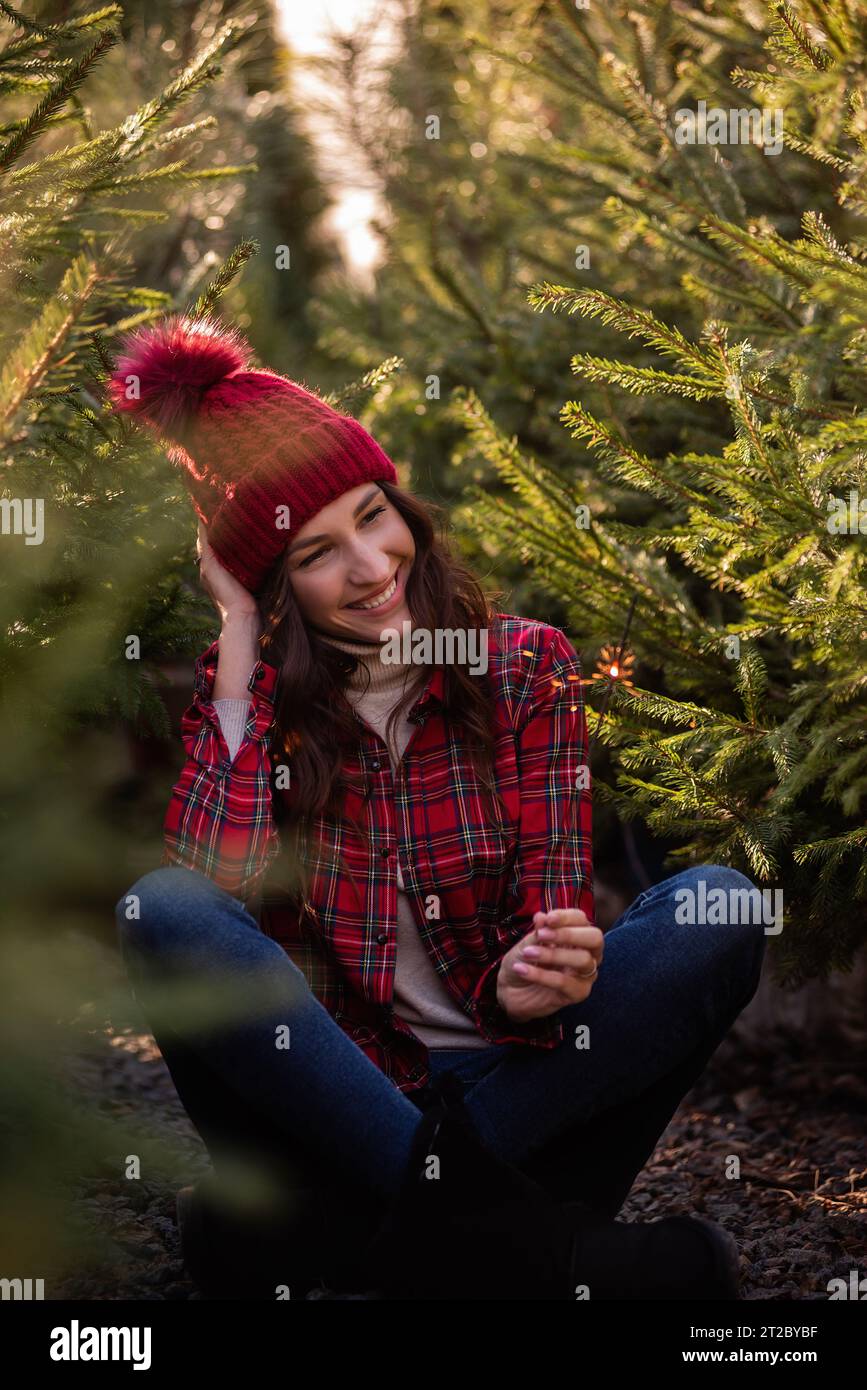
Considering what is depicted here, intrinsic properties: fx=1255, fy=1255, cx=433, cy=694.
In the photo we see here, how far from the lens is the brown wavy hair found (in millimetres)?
2117

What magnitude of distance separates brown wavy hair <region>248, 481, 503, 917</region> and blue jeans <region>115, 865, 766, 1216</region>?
0.27m

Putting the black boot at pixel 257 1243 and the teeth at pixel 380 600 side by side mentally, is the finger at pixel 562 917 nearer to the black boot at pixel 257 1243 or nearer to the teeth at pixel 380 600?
the black boot at pixel 257 1243

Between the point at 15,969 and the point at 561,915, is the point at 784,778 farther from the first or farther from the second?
the point at 15,969

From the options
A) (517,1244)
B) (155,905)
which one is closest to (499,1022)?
(517,1244)

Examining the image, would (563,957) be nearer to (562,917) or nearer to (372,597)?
(562,917)

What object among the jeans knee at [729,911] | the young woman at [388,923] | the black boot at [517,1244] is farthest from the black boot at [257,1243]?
the jeans knee at [729,911]

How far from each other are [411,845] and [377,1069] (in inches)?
15.6

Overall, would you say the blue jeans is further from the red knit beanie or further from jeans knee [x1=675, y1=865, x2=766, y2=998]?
the red knit beanie

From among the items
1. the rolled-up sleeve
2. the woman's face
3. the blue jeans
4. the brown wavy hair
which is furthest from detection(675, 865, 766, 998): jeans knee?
the woman's face

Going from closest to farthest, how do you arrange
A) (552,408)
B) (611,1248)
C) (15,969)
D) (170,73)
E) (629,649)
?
(15,969) < (611,1248) < (629,649) < (552,408) < (170,73)

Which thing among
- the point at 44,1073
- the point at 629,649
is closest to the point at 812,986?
the point at 629,649

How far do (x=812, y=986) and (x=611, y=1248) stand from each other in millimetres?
1512

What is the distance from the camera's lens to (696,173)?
260 centimetres

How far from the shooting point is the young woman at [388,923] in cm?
175
